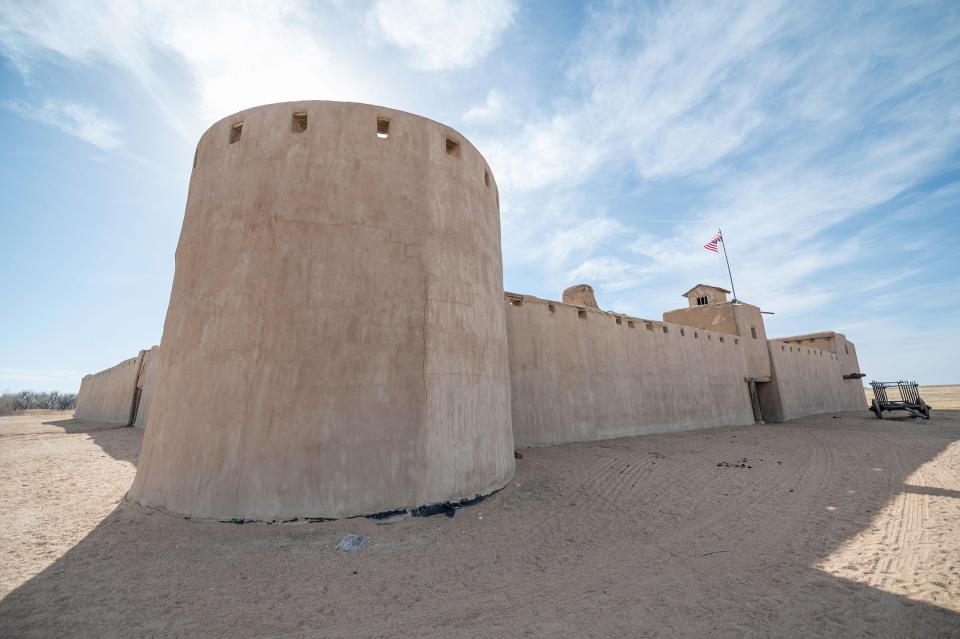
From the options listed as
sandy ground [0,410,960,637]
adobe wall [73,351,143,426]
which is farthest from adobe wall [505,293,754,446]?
adobe wall [73,351,143,426]

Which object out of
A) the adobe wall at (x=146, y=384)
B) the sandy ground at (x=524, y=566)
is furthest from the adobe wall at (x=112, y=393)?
the sandy ground at (x=524, y=566)

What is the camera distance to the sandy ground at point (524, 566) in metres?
3.18

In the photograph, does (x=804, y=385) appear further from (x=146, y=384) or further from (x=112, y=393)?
(x=112, y=393)

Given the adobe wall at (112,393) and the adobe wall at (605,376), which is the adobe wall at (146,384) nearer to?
the adobe wall at (112,393)

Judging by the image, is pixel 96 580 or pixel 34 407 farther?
pixel 34 407

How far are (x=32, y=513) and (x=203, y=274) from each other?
386 centimetres

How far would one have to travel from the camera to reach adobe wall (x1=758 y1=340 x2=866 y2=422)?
69.9ft

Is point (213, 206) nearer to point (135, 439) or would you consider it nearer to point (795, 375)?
point (135, 439)

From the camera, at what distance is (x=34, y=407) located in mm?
51438

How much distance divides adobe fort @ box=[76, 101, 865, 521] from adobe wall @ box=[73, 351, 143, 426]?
20.5 metres

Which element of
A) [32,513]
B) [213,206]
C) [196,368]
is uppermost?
[213,206]

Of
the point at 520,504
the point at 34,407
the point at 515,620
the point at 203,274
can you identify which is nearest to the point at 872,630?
the point at 515,620

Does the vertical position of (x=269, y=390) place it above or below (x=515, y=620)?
above

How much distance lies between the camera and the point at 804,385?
24.1 meters
